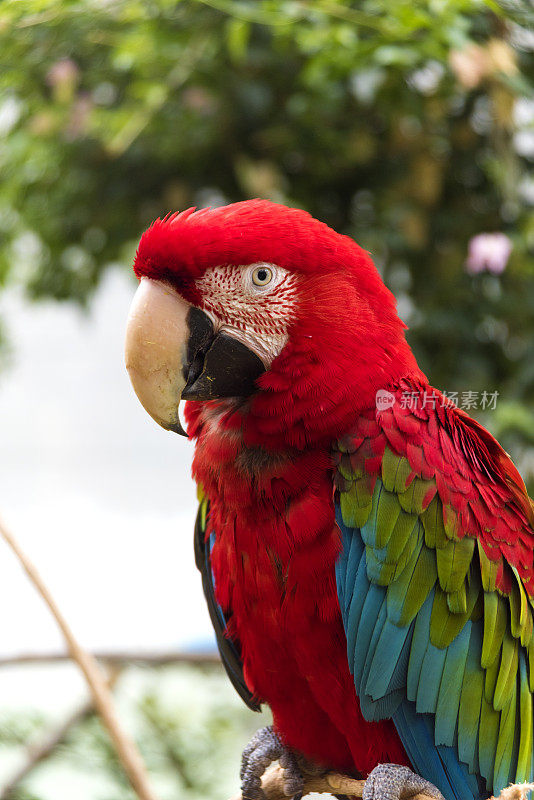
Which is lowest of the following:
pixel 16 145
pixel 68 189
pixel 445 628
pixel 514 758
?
pixel 514 758

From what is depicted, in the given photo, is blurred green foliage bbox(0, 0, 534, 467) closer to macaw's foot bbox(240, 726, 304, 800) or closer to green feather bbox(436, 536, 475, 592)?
green feather bbox(436, 536, 475, 592)

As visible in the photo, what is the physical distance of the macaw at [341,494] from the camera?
0.82 m

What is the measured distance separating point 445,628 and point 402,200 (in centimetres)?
87

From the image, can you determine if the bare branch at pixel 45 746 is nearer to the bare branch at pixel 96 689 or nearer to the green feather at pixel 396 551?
the bare branch at pixel 96 689

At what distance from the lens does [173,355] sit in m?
0.80

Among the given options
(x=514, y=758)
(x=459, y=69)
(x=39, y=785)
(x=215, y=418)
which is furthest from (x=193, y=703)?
(x=459, y=69)

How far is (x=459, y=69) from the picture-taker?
124 centimetres

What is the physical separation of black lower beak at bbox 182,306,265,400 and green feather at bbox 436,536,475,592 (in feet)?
0.94

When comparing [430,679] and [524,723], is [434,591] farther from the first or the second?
[524,723]

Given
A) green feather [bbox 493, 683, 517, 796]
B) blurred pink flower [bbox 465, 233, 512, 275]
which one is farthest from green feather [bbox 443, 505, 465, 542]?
blurred pink flower [bbox 465, 233, 512, 275]

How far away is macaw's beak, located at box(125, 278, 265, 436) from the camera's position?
0.80 meters

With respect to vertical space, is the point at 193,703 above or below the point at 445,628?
below

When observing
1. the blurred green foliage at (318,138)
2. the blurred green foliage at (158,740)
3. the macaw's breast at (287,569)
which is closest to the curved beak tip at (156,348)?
the macaw's breast at (287,569)

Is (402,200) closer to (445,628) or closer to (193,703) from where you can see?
(445,628)
